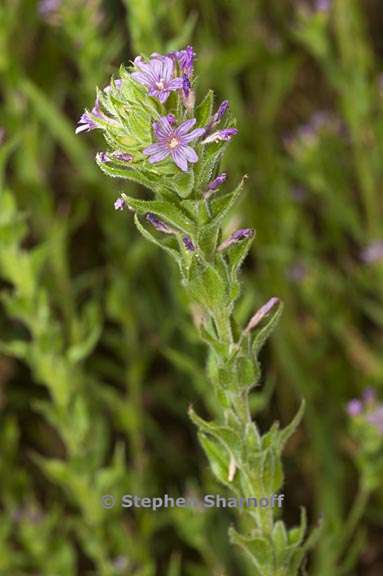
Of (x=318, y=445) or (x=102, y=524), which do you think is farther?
(x=318, y=445)

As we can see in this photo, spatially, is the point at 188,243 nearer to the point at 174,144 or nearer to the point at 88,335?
the point at 174,144

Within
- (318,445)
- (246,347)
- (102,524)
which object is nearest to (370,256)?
(318,445)

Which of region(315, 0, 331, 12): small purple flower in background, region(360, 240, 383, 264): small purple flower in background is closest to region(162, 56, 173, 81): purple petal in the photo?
region(360, 240, 383, 264): small purple flower in background

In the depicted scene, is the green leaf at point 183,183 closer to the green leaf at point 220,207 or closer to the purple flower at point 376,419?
the green leaf at point 220,207

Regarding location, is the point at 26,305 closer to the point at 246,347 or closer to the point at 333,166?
the point at 246,347

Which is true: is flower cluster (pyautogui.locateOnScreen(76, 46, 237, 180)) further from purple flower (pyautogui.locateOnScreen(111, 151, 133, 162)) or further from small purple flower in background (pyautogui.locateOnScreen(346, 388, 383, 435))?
small purple flower in background (pyautogui.locateOnScreen(346, 388, 383, 435))

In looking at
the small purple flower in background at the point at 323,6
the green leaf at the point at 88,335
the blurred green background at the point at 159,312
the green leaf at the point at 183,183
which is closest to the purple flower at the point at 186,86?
the green leaf at the point at 183,183
